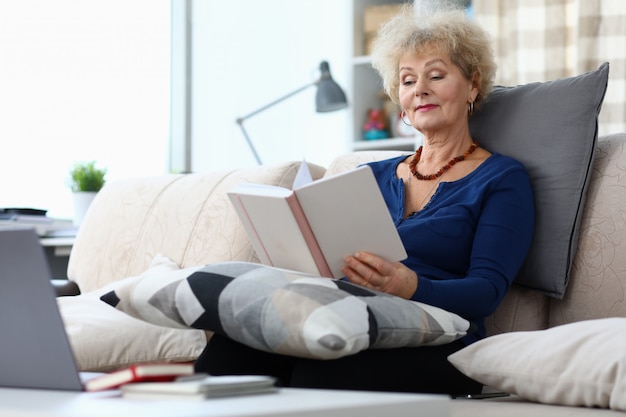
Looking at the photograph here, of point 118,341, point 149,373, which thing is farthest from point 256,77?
point 149,373

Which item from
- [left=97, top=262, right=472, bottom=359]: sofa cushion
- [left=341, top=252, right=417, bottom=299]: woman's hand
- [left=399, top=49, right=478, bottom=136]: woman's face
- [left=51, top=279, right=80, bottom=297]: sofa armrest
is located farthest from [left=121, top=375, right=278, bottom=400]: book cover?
[left=51, top=279, right=80, bottom=297]: sofa armrest

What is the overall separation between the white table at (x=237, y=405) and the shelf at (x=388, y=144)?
9.30 feet

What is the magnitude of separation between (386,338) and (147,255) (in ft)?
3.98

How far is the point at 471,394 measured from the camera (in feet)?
5.18

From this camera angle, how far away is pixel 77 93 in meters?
4.05

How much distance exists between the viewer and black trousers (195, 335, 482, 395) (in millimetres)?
1417

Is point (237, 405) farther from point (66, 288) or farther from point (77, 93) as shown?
point (77, 93)

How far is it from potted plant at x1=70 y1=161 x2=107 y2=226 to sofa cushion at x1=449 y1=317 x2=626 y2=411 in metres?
2.38

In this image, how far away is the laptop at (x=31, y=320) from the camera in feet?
3.38

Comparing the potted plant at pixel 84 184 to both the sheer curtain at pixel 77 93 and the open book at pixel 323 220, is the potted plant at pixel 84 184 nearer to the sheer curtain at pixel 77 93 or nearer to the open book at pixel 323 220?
the sheer curtain at pixel 77 93

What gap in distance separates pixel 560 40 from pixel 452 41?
1.74 metres

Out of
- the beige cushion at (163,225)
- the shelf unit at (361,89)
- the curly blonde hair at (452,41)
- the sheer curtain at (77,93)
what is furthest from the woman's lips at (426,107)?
the sheer curtain at (77,93)

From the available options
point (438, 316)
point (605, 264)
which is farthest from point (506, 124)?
point (438, 316)

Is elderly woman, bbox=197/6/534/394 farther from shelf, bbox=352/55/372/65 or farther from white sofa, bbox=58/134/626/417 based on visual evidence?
shelf, bbox=352/55/372/65
